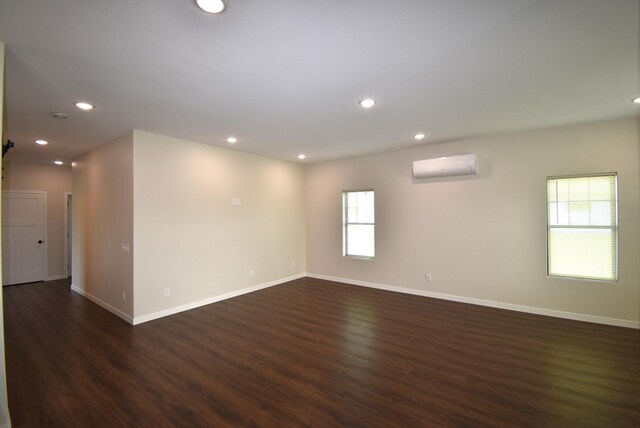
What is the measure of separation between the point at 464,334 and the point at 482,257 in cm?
151

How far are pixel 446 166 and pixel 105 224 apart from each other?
545 centimetres

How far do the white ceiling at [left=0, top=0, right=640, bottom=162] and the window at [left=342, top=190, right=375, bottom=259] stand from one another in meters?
2.32

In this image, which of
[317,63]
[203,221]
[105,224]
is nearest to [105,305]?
[105,224]

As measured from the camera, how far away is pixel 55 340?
129 inches

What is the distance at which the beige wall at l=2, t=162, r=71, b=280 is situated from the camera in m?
6.02

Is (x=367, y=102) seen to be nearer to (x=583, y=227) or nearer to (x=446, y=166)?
(x=446, y=166)

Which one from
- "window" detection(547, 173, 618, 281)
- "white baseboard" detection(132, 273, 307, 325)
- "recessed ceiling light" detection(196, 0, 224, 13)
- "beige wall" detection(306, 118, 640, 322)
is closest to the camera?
"recessed ceiling light" detection(196, 0, 224, 13)

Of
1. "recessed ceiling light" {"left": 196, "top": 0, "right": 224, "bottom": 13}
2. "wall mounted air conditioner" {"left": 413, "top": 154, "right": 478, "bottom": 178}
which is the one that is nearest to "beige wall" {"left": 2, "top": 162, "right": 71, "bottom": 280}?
"recessed ceiling light" {"left": 196, "top": 0, "right": 224, "bottom": 13}

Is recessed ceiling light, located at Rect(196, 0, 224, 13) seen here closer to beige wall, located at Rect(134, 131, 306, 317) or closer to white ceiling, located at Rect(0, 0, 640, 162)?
white ceiling, located at Rect(0, 0, 640, 162)

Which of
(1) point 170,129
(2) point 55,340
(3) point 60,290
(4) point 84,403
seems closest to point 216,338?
(4) point 84,403

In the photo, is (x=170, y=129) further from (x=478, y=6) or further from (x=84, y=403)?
(x=478, y=6)

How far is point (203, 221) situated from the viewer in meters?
4.51

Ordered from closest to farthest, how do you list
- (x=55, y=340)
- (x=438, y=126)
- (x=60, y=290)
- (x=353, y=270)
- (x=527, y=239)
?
(x=55, y=340) → (x=438, y=126) → (x=527, y=239) → (x=60, y=290) → (x=353, y=270)

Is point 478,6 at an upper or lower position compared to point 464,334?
upper
